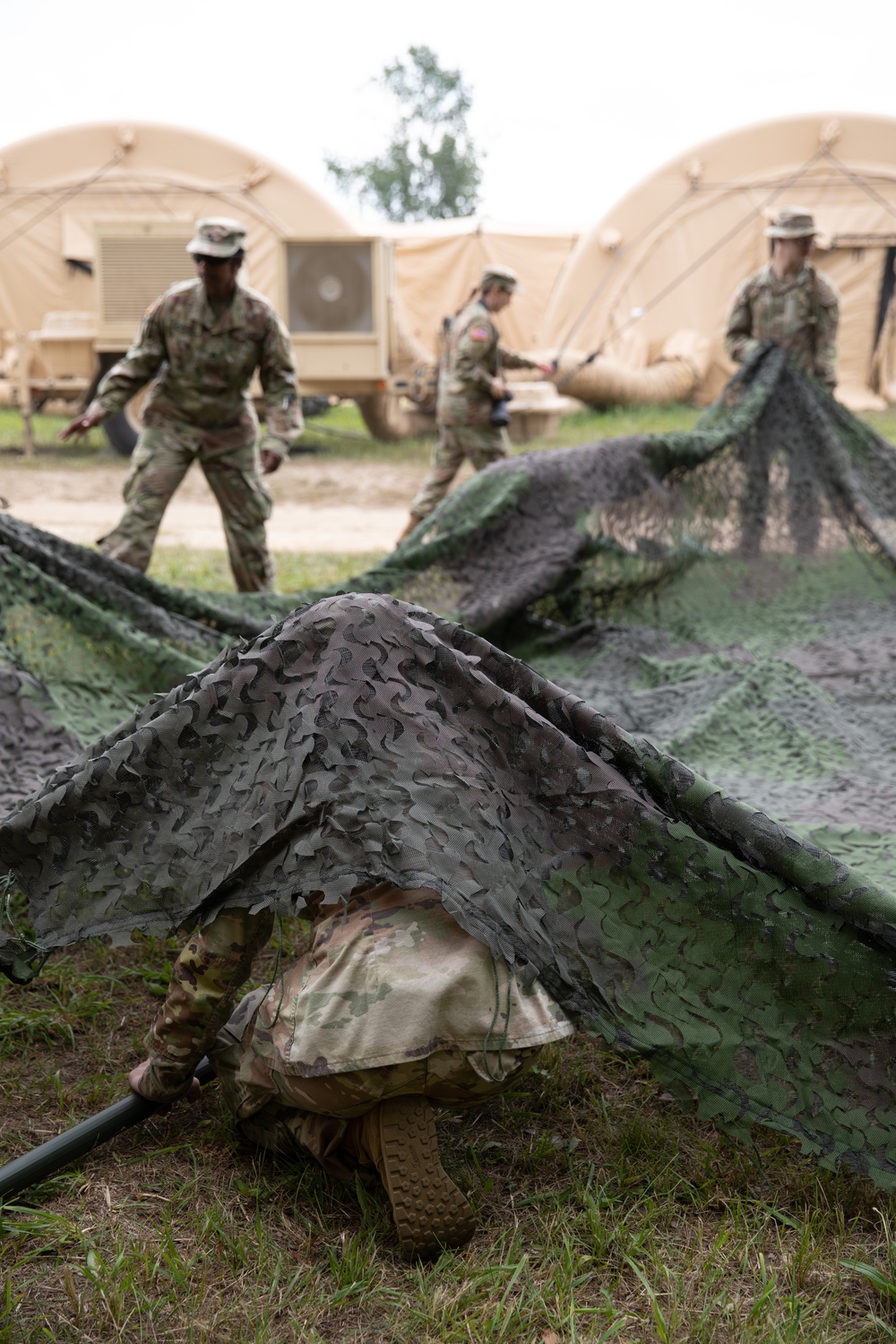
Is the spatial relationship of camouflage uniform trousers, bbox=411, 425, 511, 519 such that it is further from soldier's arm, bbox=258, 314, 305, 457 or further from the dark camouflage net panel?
the dark camouflage net panel

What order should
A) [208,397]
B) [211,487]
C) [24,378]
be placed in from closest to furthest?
[208,397] → [211,487] → [24,378]

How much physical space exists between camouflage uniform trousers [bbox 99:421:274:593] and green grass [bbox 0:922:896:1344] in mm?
2892

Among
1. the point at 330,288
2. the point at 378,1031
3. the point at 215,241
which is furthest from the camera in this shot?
the point at 330,288

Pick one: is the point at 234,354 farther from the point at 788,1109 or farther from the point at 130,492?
the point at 788,1109

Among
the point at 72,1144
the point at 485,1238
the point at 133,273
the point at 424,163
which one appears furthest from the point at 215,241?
the point at 424,163

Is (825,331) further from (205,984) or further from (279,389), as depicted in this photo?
(205,984)

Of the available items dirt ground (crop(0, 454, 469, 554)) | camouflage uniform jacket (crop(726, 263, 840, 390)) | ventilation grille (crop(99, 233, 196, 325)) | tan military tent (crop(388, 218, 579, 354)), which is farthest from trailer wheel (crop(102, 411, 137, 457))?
camouflage uniform jacket (crop(726, 263, 840, 390))

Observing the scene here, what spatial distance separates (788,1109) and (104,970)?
1378 millimetres

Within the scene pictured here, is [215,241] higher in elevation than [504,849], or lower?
higher

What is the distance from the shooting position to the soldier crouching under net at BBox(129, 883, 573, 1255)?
1628 millimetres

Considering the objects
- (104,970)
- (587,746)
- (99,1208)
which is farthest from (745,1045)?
(104,970)

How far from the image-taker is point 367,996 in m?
1.64

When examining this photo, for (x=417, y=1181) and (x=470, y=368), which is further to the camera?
(x=470, y=368)

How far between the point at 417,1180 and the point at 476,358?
5.66 meters
